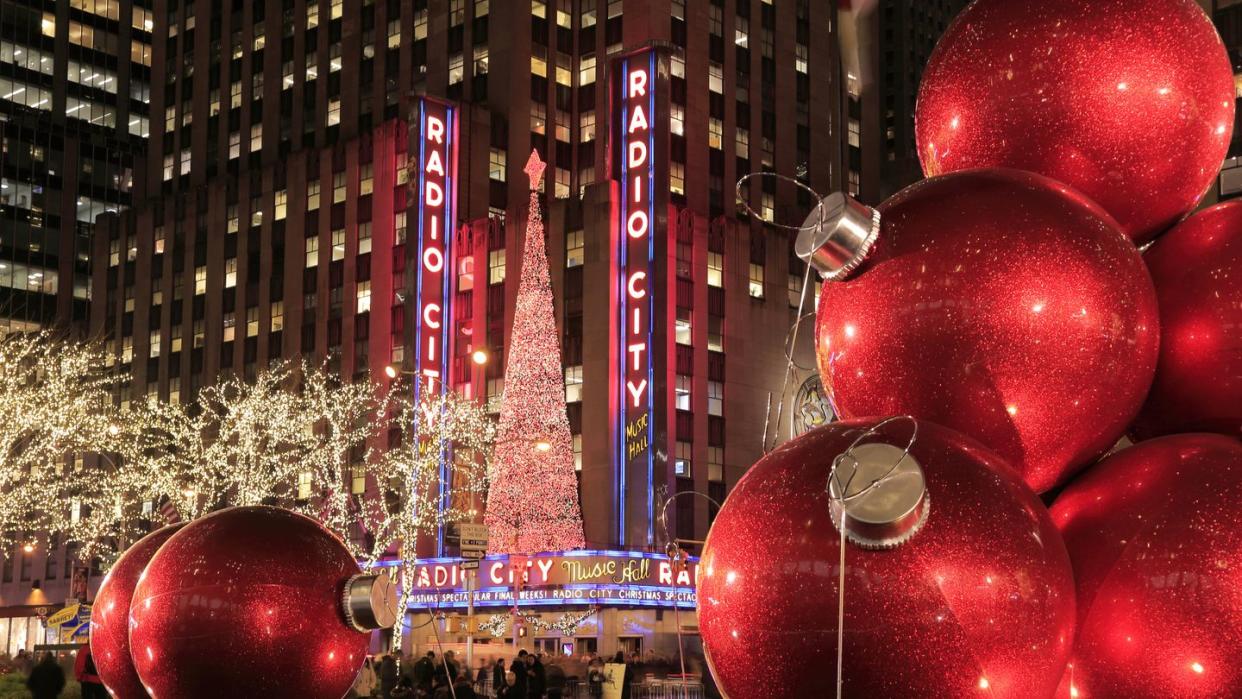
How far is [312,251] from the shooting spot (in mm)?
64562

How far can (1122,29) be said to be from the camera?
4297 mm

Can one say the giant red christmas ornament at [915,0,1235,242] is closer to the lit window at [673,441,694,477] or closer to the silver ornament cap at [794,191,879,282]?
the silver ornament cap at [794,191,879,282]

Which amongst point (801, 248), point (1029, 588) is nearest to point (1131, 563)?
point (1029, 588)

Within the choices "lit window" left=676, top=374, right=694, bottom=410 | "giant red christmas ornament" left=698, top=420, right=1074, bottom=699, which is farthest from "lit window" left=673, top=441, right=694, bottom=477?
"giant red christmas ornament" left=698, top=420, right=1074, bottom=699

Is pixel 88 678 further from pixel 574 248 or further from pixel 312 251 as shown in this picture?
pixel 312 251

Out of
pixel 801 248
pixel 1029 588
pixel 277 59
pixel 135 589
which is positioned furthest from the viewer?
pixel 277 59

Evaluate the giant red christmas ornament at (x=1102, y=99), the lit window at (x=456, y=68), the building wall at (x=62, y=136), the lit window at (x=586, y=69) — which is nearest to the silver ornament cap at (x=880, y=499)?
the giant red christmas ornament at (x=1102, y=99)

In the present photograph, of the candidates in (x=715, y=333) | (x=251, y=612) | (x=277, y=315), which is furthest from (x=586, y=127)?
(x=251, y=612)

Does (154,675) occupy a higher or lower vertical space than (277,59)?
lower

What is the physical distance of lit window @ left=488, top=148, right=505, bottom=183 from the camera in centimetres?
5903

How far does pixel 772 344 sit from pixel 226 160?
34296 mm

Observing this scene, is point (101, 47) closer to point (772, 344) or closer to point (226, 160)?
point (226, 160)

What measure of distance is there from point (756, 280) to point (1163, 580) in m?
52.7

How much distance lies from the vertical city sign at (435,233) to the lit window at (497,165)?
3.35m
